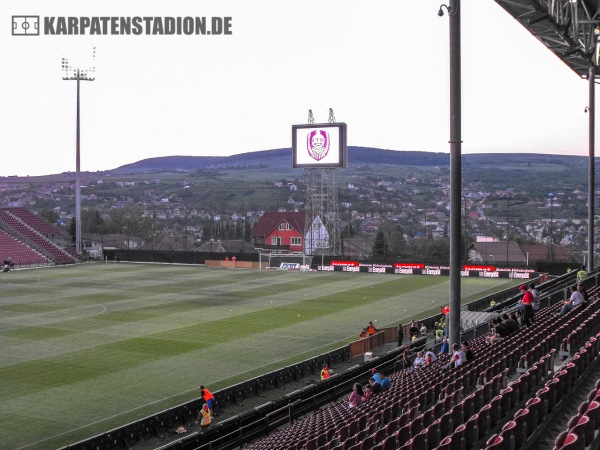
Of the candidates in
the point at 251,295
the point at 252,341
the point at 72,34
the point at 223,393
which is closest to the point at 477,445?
the point at 223,393

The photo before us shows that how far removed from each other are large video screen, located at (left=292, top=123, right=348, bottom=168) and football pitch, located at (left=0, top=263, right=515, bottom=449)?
43.2 ft

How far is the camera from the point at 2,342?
28781 millimetres

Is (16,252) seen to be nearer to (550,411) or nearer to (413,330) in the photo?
(413,330)

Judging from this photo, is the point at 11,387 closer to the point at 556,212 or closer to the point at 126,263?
the point at 126,263

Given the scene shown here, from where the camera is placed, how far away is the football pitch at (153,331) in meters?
20.0

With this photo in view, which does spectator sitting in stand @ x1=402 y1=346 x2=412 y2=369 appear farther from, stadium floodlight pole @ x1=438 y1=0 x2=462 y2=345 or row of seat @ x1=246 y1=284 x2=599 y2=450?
stadium floodlight pole @ x1=438 y1=0 x2=462 y2=345

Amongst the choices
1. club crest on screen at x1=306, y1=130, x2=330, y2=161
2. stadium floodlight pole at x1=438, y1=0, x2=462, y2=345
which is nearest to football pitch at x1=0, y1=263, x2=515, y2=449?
stadium floodlight pole at x1=438, y1=0, x2=462, y2=345

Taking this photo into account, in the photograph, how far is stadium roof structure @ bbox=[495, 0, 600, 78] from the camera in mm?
21391

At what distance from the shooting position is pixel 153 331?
31.3 meters

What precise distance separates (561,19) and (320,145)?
4463 cm

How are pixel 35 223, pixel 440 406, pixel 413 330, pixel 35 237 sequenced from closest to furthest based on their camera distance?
1. pixel 440 406
2. pixel 413 330
3. pixel 35 237
4. pixel 35 223

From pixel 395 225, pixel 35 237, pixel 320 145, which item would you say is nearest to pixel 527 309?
pixel 320 145

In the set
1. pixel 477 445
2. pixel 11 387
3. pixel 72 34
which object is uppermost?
pixel 72 34

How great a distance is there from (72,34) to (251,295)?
39.3 meters
